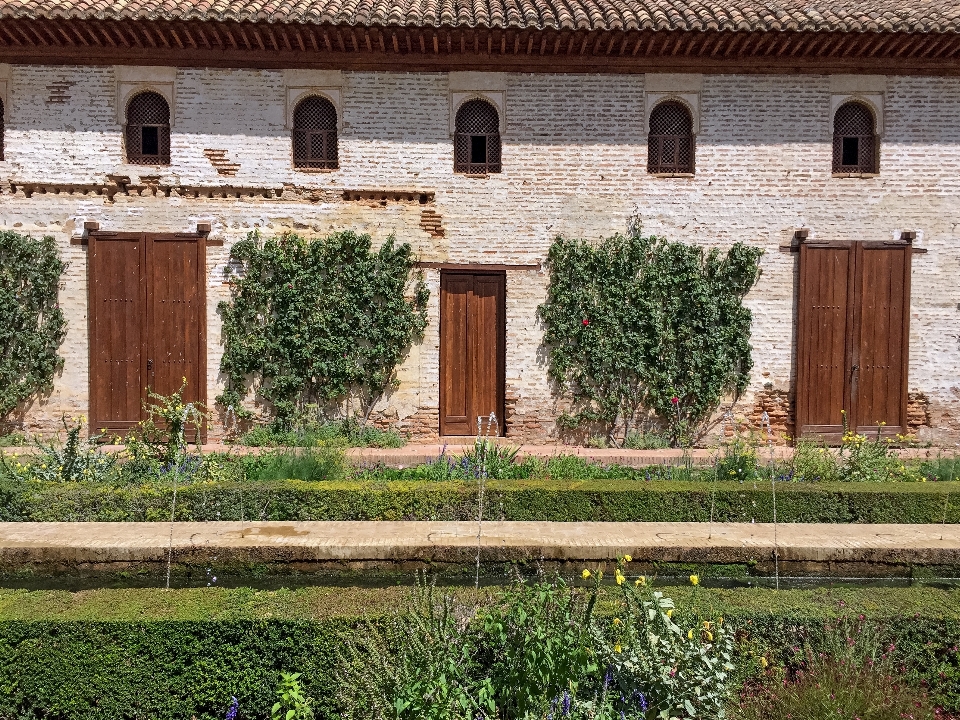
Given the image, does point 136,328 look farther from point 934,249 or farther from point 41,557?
point 934,249

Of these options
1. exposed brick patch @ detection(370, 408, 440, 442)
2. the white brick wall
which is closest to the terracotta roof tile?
the white brick wall

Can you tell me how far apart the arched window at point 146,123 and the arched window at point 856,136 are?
9.62m

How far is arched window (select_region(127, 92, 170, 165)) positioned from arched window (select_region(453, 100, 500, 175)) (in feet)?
13.6

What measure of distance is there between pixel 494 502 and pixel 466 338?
4.16 meters

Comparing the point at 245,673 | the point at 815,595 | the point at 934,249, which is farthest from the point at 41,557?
the point at 934,249

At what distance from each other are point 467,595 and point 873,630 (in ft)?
6.82

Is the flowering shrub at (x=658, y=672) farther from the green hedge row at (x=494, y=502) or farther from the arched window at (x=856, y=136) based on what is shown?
the arched window at (x=856, y=136)

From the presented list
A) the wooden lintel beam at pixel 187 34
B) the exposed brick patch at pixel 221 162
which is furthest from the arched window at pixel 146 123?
the wooden lintel beam at pixel 187 34

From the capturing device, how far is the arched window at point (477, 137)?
9945 millimetres

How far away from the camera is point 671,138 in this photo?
32.8 ft

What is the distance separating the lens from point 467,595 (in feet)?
12.3

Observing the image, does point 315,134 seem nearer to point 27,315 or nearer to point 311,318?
point 311,318

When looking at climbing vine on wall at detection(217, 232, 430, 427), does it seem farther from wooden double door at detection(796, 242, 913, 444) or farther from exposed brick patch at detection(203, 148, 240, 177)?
wooden double door at detection(796, 242, 913, 444)

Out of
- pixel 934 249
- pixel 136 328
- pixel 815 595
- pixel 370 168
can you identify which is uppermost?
pixel 370 168
